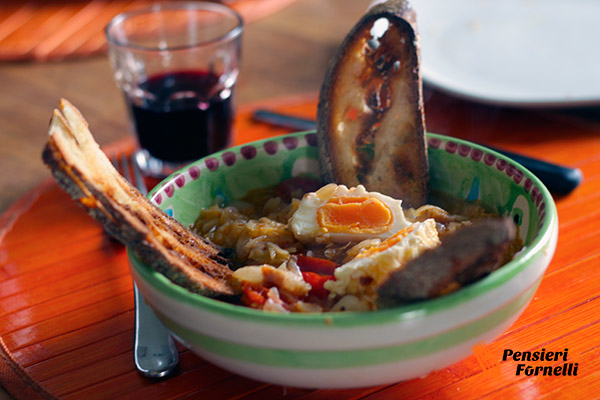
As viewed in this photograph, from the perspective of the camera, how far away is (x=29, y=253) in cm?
182

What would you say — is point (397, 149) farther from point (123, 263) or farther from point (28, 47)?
point (28, 47)

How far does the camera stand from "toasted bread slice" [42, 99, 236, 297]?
111cm

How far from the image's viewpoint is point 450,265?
3.42 ft

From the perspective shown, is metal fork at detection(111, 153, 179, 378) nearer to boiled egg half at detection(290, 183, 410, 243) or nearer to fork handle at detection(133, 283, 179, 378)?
fork handle at detection(133, 283, 179, 378)

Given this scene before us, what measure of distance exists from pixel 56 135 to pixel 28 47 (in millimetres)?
2732

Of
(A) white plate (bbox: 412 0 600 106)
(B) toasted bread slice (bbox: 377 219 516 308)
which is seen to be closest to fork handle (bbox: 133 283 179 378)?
(B) toasted bread slice (bbox: 377 219 516 308)

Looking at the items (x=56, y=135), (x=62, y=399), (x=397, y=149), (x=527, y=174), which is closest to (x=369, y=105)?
(x=397, y=149)

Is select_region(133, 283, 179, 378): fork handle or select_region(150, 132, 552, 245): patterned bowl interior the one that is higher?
select_region(150, 132, 552, 245): patterned bowl interior

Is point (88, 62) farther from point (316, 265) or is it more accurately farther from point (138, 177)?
point (316, 265)

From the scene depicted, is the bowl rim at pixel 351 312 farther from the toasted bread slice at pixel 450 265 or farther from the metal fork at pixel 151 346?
the metal fork at pixel 151 346

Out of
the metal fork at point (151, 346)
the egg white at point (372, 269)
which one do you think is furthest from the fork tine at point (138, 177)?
the egg white at point (372, 269)

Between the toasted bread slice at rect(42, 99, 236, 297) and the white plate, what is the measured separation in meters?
1.38

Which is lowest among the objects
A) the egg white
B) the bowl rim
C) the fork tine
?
the fork tine

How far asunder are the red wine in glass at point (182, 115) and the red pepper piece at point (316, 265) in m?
1.02
